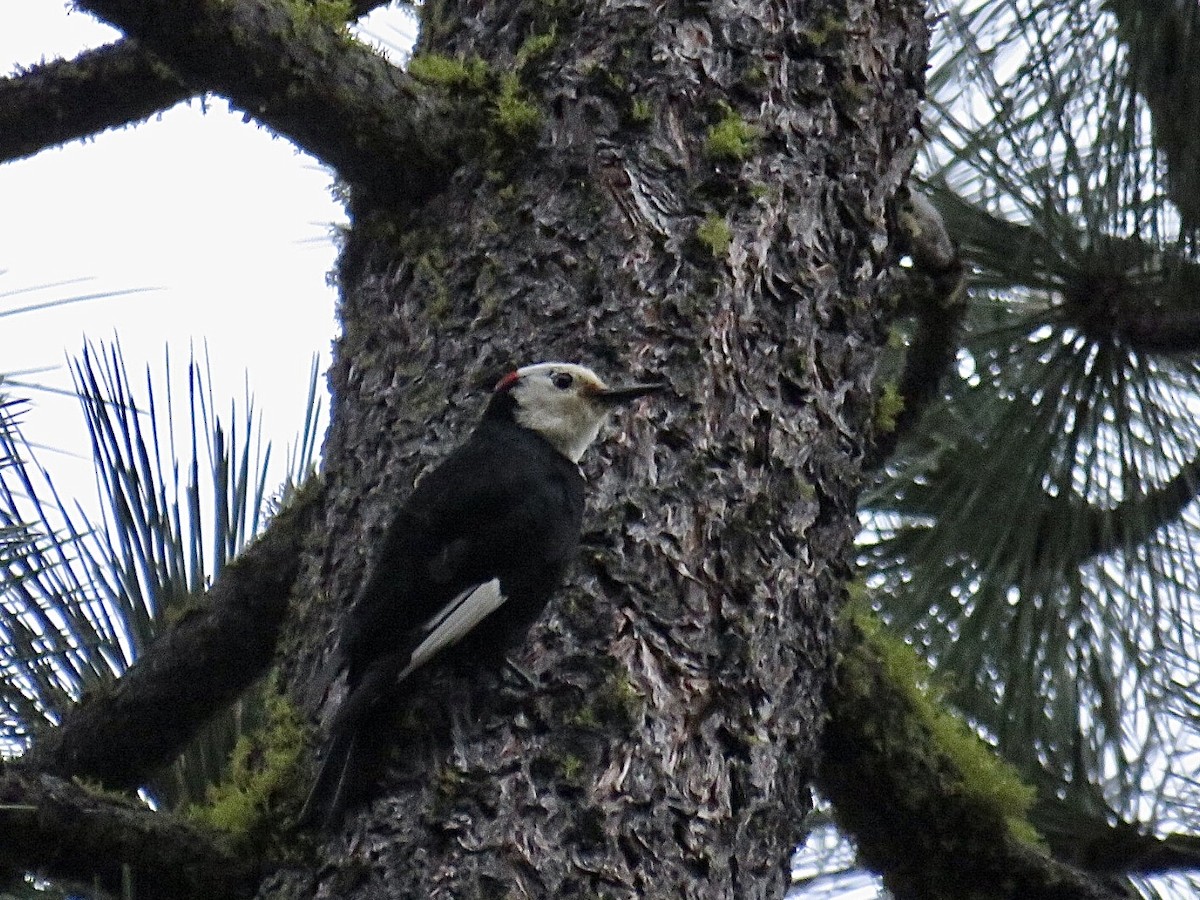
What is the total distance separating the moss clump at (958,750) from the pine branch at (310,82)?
81cm

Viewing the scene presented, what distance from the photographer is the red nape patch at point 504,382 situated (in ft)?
6.68

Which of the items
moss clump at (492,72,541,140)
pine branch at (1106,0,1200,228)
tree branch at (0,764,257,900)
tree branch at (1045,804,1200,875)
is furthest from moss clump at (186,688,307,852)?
pine branch at (1106,0,1200,228)

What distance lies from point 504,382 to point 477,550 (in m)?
0.21

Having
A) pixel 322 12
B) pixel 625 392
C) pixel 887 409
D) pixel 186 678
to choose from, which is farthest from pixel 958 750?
pixel 322 12

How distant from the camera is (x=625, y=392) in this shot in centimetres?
199

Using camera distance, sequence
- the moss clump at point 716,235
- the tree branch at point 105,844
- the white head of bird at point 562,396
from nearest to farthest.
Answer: the tree branch at point 105,844 < the white head of bird at point 562,396 < the moss clump at point 716,235

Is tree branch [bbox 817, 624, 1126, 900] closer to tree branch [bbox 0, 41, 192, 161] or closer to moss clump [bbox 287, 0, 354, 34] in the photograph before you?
moss clump [bbox 287, 0, 354, 34]

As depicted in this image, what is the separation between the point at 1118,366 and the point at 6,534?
6.14 feet

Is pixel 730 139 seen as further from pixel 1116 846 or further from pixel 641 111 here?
pixel 1116 846

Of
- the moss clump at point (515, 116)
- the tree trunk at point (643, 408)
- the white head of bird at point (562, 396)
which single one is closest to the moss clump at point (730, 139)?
the tree trunk at point (643, 408)

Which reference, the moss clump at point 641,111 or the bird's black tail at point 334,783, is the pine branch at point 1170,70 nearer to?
the moss clump at point 641,111

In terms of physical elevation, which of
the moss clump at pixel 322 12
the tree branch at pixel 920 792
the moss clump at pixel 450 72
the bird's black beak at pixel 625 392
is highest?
the moss clump at pixel 322 12

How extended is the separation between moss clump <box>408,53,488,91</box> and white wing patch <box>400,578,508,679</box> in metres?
0.69

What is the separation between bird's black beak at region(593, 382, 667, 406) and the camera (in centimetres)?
198
